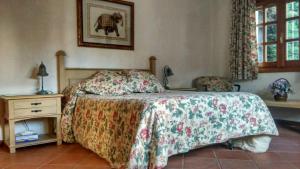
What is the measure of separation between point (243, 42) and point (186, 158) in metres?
2.58

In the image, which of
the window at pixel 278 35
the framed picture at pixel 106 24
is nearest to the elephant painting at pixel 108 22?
Result: the framed picture at pixel 106 24

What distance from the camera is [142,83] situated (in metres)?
3.25

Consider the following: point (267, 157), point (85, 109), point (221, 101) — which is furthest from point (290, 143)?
point (85, 109)

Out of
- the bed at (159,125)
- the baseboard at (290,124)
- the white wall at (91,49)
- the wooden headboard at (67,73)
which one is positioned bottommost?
the baseboard at (290,124)

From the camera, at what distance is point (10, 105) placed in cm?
256

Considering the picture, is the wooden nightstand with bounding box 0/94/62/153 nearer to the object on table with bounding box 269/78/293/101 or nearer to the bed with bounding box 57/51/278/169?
the bed with bounding box 57/51/278/169

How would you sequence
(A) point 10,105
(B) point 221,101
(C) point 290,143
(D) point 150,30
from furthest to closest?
(D) point 150,30
(C) point 290,143
(A) point 10,105
(B) point 221,101

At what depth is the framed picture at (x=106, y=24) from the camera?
11.1 feet

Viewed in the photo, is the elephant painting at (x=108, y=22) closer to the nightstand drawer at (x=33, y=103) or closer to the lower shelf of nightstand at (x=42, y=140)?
the nightstand drawer at (x=33, y=103)

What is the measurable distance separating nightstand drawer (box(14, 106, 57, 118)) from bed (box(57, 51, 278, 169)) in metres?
0.14

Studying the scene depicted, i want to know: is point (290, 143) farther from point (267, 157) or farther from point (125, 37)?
point (125, 37)

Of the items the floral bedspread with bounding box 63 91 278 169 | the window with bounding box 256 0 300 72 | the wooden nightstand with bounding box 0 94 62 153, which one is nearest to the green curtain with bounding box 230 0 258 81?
the window with bounding box 256 0 300 72

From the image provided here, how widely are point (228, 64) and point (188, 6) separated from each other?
127cm

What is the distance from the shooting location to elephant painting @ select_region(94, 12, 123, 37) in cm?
350
